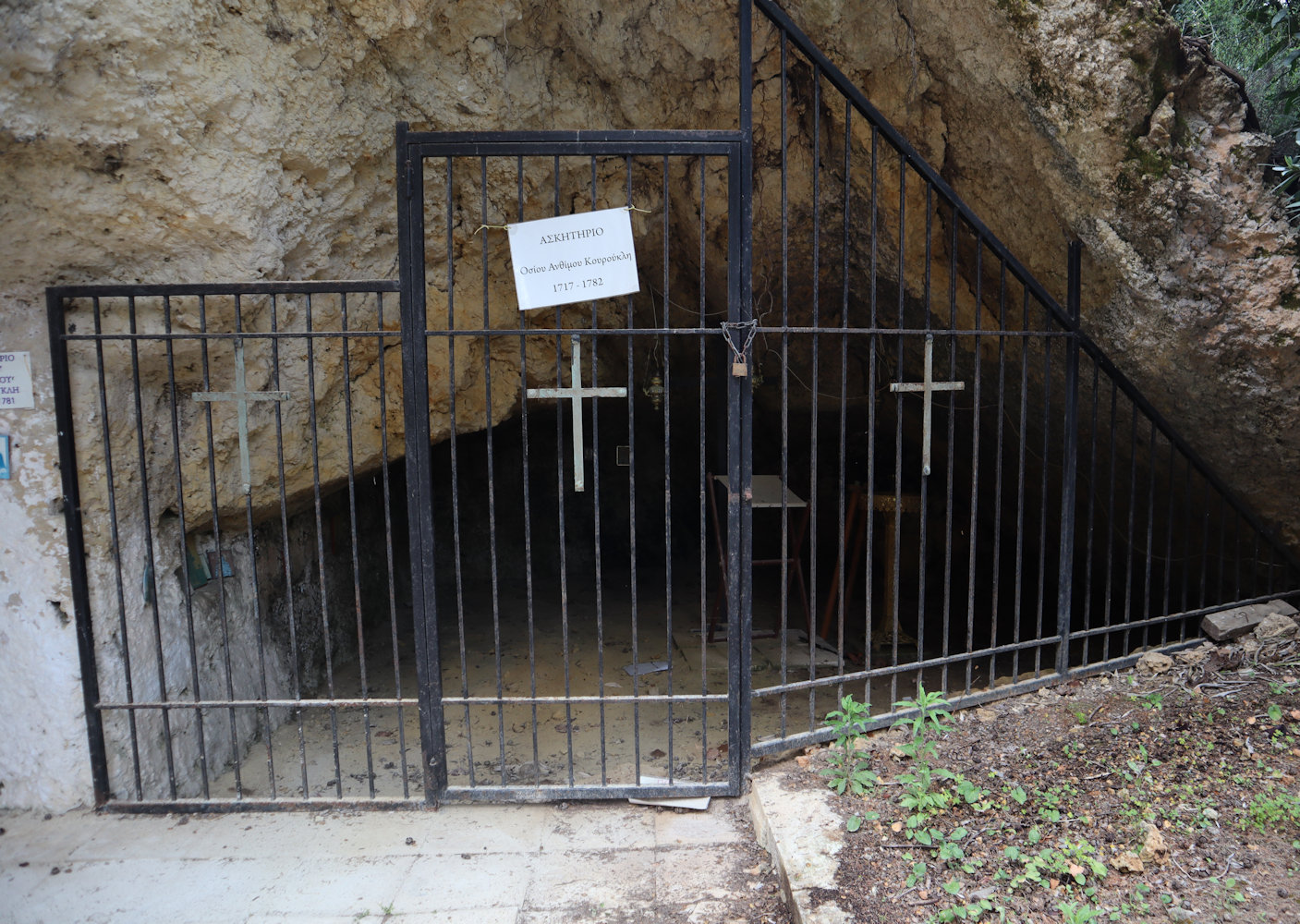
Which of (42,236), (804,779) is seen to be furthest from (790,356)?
(42,236)

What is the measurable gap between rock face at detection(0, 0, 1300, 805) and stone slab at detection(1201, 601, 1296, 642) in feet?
1.64

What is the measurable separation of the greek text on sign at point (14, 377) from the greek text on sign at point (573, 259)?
215cm

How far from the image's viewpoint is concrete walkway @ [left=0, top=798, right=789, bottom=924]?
2910mm

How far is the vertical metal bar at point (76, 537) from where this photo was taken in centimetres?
339

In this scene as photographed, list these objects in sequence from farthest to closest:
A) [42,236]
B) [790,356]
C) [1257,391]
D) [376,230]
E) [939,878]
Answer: [790,356] < [376,230] < [1257,391] < [42,236] < [939,878]

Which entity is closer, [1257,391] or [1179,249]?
[1179,249]

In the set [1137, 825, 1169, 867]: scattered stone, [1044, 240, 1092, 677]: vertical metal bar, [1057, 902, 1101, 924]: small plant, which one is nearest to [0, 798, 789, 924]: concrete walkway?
[1057, 902, 1101, 924]: small plant

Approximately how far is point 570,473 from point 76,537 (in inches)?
228

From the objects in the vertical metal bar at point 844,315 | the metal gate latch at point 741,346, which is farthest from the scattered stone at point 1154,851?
the metal gate latch at point 741,346

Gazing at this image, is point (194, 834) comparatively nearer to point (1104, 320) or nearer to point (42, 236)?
point (42, 236)

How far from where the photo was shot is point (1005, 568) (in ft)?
24.0

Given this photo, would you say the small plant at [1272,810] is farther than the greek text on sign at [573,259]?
No

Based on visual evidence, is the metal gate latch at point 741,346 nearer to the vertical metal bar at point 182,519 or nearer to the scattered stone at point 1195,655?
the vertical metal bar at point 182,519

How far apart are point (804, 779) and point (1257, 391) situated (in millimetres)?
2963
